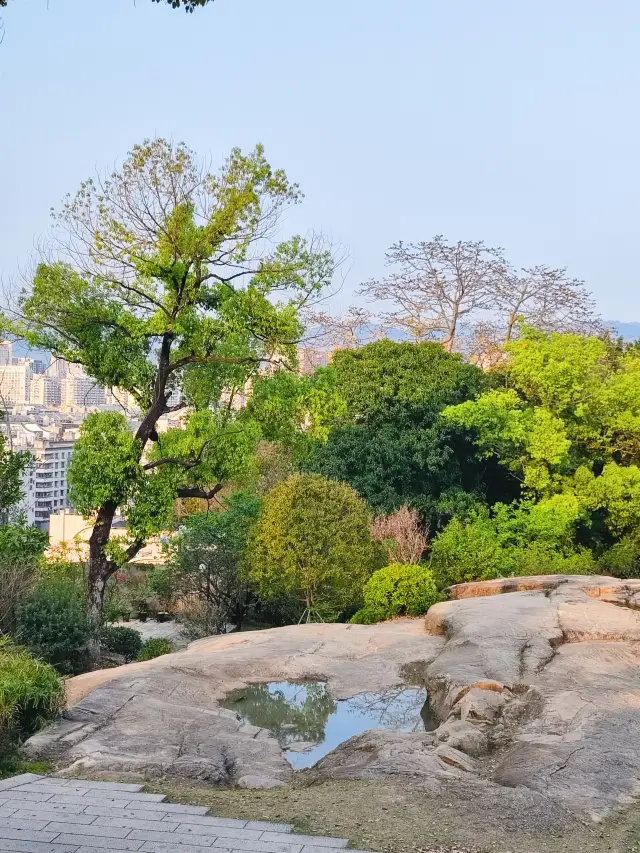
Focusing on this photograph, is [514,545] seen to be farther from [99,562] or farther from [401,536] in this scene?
[99,562]

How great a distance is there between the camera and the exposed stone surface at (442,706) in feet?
23.1

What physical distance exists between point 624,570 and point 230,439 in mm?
10014

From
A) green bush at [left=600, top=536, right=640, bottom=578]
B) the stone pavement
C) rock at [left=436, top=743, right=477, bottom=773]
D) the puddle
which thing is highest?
green bush at [left=600, top=536, right=640, bottom=578]

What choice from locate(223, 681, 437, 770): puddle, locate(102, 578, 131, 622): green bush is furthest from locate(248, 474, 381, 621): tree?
locate(223, 681, 437, 770): puddle

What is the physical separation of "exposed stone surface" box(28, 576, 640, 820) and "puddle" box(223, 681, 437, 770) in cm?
21

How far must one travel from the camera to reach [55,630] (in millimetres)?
13492

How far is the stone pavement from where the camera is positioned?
5043mm

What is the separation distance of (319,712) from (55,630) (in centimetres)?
525

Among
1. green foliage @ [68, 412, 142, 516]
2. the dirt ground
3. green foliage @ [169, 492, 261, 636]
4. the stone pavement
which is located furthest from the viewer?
green foliage @ [169, 492, 261, 636]

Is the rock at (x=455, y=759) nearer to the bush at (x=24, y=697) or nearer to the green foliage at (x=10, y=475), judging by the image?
the bush at (x=24, y=697)

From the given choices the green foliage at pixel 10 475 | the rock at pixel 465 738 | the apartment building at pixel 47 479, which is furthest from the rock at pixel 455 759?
the apartment building at pixel 47 479

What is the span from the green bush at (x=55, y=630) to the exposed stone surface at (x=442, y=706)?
6.41 feet

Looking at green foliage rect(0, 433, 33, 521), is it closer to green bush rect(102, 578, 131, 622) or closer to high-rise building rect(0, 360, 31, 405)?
green bush rect(102, 578, 131, 622)

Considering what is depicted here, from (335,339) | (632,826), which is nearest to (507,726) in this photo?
(632,826)
